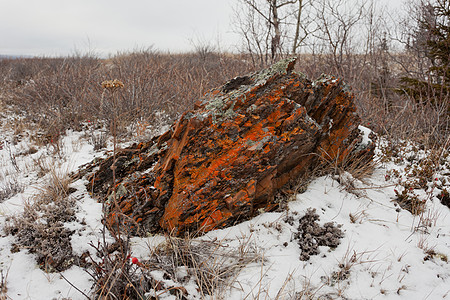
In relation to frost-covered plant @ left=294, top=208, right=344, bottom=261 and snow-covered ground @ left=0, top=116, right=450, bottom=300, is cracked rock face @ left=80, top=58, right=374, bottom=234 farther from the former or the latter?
frost-covered plant @ left=294, top=208, right=344, bottom=261

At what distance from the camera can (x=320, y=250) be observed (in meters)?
2.03

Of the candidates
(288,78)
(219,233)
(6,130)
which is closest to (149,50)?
(6,130)

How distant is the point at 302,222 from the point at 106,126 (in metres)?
3.73

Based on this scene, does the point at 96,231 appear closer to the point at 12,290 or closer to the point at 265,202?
the point at 12,290

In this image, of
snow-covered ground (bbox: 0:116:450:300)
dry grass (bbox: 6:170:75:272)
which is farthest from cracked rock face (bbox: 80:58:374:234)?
dry grass (bbox: 6:170:75:272)

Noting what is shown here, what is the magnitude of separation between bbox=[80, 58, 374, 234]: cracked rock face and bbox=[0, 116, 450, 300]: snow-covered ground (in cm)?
17

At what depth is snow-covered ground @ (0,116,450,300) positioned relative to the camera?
1673 millimetres

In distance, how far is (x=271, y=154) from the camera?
2301 millimetres

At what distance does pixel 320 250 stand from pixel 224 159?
1056 mm

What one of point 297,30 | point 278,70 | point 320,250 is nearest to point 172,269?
point 320,250

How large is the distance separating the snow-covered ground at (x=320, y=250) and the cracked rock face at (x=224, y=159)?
17 centimetres

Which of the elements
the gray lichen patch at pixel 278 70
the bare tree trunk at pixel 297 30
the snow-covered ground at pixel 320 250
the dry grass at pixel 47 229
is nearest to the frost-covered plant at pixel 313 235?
the snow-covered ground at pixel 320 250

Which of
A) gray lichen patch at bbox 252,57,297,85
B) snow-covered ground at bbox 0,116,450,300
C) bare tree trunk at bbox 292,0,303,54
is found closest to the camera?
snow-covered ground at bbox 0,116,450,300

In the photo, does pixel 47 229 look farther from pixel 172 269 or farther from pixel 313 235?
pixel 313 235
